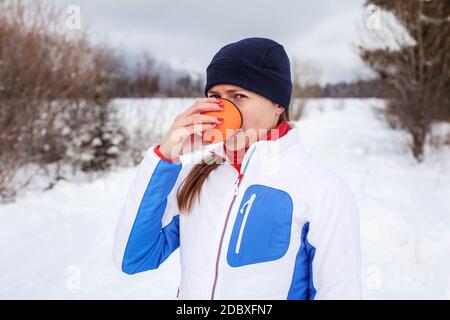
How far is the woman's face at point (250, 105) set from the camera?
1.40 meters

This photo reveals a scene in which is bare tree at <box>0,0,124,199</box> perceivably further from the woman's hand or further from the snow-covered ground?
the woman's hand

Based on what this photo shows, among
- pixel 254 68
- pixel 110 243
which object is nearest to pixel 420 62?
pixel 110 243

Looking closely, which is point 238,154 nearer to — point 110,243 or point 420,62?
point 110,243

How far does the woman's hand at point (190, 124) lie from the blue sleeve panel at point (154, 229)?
2.6 inches

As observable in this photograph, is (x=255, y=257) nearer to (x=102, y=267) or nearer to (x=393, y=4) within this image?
(x=102, y=267)

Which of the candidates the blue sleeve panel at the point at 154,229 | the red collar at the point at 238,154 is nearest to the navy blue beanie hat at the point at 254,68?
the red collar at the point at 238,154

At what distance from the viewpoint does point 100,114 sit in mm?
12711

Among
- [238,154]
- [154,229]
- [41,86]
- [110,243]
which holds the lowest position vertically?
[110,243]

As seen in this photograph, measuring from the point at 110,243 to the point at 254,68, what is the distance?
3.96 meters

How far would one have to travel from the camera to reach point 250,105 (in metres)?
1.43

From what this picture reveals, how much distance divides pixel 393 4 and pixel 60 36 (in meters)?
9.22

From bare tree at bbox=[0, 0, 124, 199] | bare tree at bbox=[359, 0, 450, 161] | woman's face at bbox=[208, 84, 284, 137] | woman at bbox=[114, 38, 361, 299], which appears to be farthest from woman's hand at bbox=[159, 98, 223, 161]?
bare tree at bbox=[359, 0, 450, 161]

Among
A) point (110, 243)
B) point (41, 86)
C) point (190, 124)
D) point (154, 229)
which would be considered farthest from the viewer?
point (41, 86)

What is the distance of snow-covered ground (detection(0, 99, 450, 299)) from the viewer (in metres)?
3.69
